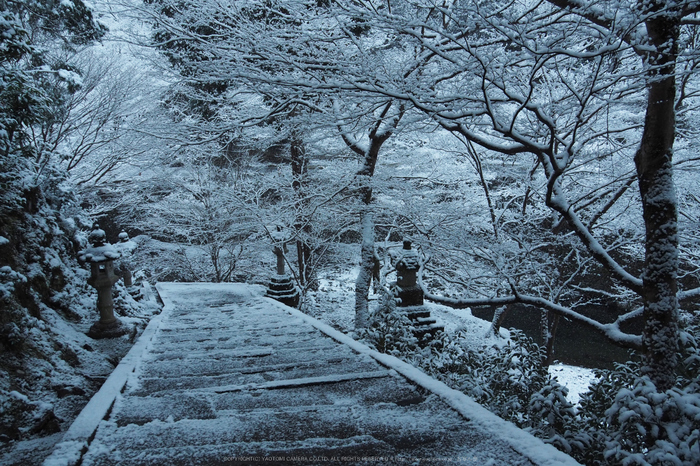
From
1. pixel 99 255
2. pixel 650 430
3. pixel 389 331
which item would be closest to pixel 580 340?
pixel 389 331

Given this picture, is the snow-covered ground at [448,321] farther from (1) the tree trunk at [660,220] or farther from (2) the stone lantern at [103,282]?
(1) the tree trunk at [660,220]

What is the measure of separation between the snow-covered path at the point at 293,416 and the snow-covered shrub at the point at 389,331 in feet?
2.78

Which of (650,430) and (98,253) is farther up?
(98,253)

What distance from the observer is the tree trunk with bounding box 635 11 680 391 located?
2.91 metres

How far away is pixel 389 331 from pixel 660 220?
2.97 m

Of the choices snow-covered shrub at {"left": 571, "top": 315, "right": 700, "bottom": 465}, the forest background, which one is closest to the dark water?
the forest background

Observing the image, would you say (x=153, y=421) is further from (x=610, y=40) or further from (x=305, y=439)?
(x=610, y=40)

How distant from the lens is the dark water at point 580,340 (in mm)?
11062

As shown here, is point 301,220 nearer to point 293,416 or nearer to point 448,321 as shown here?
point 448,321

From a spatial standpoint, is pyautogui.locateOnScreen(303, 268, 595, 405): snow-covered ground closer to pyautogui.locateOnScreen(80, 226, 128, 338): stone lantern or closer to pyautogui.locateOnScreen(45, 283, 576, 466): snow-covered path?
pyautogui.locateOnScreen(80, 226, 128, 338): stone lantern

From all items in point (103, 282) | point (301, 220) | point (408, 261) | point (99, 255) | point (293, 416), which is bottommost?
point (293, 416)

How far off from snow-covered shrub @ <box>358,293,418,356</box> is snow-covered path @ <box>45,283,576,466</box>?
2.78ft

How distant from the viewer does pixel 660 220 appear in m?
3.04

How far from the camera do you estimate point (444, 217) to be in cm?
902
